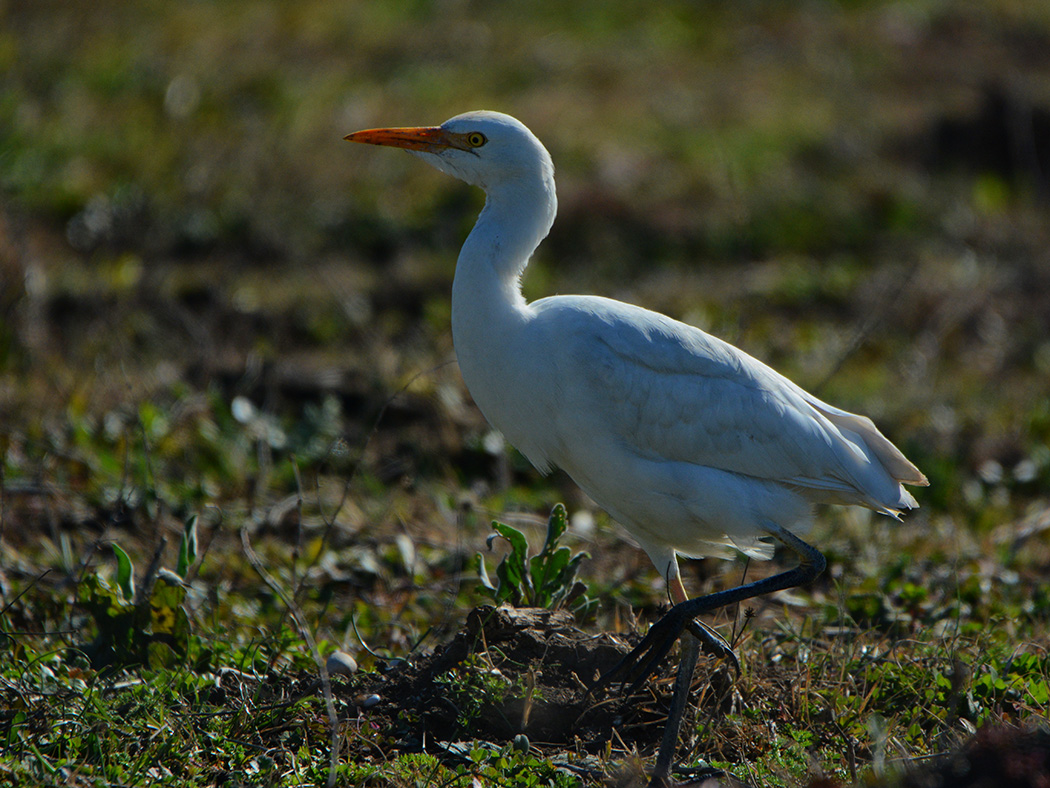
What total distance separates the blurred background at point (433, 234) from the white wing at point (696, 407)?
986 mm

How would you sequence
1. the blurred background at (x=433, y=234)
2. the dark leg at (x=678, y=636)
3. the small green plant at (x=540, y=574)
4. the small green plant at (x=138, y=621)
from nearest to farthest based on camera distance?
1. the dark leg at (x=678, y=636)
2. the small green plant at (x=138, y=621)
3. the small green plant at (x=540, y=574)
4. the blurred background at (x=433, y=234)

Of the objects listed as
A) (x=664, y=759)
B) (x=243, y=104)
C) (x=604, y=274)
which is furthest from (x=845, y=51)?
(x=664, y=759)

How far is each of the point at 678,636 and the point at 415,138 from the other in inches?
75.5

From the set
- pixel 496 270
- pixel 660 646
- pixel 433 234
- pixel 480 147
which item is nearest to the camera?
pixel 660 646

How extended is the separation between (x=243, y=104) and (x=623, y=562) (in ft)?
21.9

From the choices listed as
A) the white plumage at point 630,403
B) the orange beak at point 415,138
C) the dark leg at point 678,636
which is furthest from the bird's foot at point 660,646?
the orange beak at point 415,138

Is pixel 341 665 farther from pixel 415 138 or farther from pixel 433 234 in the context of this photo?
pixel 433 234

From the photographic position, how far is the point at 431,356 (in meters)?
6.60

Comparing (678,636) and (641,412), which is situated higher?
(641,412)

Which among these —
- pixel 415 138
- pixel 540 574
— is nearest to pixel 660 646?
pixel 540 574

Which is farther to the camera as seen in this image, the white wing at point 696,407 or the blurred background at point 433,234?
the blurred background at point 433,234

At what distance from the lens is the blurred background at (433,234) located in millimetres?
5441

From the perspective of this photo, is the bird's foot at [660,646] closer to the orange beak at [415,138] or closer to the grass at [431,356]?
the grass at [431,356]

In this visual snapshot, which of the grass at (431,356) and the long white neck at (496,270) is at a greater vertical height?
the long white neck at (496,270)
